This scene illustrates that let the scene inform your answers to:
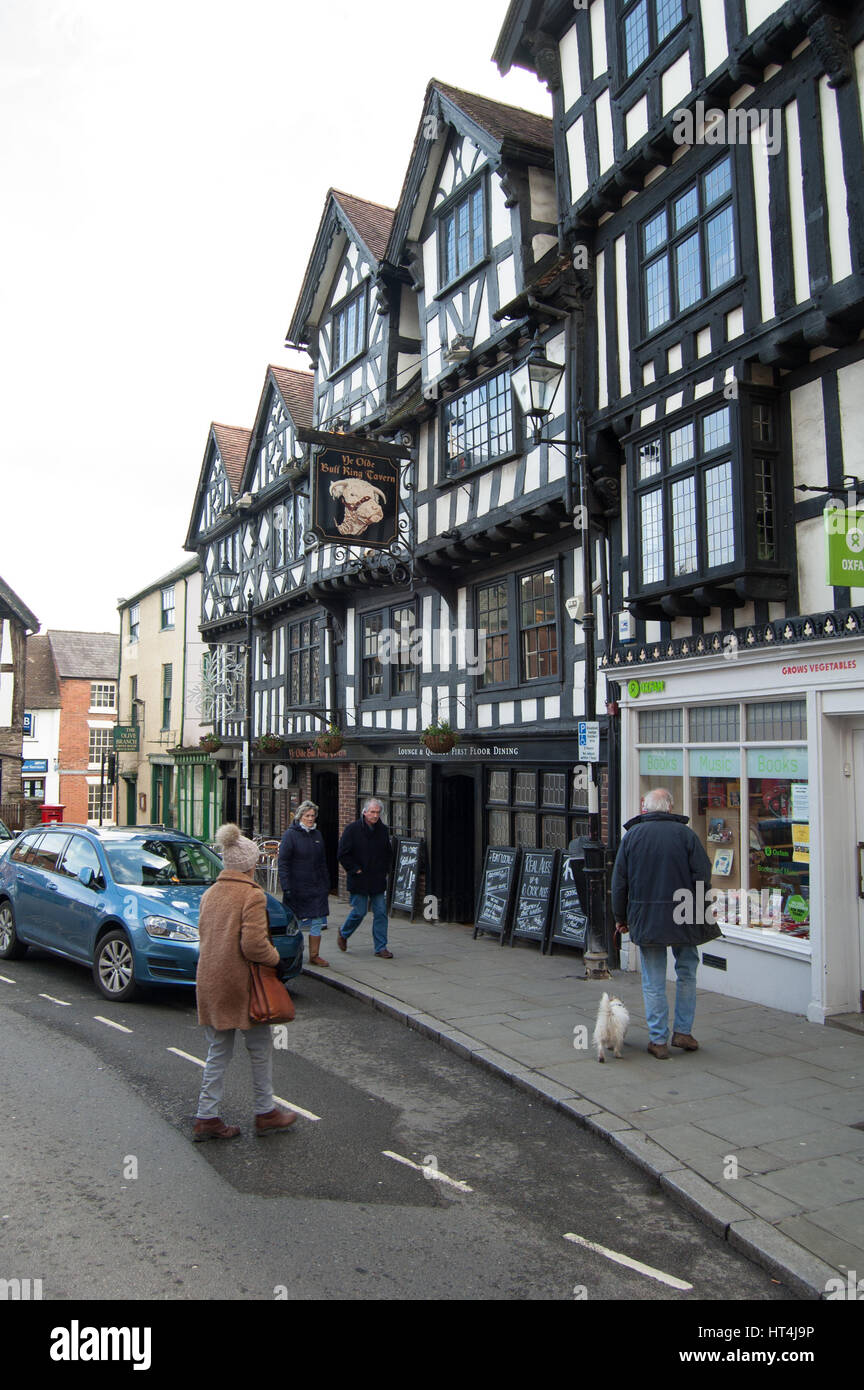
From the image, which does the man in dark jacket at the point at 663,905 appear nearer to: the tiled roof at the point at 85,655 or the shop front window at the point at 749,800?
the shop front window at the point at 749,800

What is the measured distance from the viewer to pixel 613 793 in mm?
11484

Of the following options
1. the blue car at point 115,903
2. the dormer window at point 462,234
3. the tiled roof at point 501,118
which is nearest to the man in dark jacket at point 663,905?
the blue car at point 115,903

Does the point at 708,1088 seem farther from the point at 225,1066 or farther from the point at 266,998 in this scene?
the point at 225,1066

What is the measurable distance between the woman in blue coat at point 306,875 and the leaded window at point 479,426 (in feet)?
19.1

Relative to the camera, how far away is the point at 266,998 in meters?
5.86

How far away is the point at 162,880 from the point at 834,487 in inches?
296

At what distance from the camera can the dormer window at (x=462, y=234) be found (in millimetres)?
14445

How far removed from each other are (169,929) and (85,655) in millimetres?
42836

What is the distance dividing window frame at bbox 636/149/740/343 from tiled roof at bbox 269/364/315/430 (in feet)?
41.3

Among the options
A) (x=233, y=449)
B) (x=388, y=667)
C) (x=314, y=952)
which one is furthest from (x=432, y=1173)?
(x=233, y=449)

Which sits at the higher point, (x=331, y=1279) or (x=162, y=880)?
(x=162, y=880)

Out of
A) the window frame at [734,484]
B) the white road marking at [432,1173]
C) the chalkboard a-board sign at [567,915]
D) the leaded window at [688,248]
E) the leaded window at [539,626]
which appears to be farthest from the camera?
the leaded window at [539,626]

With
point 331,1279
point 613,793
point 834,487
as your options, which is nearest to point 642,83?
point 834,487
